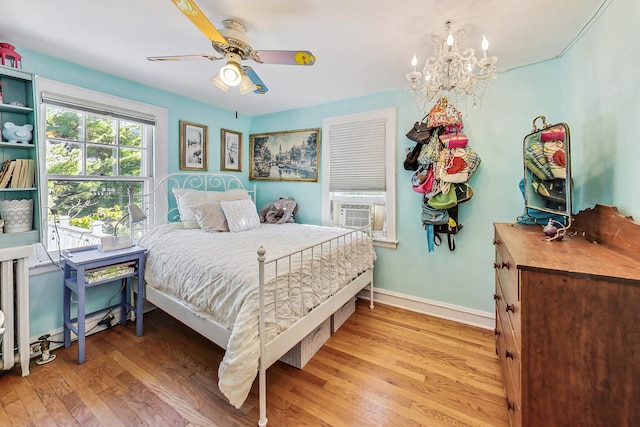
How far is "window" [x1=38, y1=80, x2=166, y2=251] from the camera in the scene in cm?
223

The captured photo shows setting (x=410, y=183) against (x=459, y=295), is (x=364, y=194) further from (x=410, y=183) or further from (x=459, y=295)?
(x=459, y=295)

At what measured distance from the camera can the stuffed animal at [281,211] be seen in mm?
3369

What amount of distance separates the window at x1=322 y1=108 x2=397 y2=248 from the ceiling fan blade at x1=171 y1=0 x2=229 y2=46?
1.77 meters

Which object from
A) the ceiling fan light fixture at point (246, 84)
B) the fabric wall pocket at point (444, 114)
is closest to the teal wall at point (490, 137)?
the fabric wall pocket at point (444, 114)

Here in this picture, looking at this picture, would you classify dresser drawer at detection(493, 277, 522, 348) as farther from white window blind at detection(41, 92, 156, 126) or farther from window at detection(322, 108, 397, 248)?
white window blind at detection(41, 92, 156, 126)

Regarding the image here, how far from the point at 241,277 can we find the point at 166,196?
206 centimetres

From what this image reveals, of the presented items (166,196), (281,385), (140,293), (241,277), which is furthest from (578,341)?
(166,196)

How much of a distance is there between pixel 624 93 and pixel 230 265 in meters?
2.30

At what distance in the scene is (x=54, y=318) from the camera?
2205mm

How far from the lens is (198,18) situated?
4.26 feet

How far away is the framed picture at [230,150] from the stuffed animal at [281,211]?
0.85 m

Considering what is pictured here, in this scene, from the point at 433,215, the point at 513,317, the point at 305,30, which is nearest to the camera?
the point at 513,317

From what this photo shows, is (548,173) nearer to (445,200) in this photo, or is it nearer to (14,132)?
(445,200)

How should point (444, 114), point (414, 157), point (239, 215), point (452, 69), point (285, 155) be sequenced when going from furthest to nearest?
point (285, 155) → point (239, 215) → point (414, 157) → point (444, 114) → point (452, 69)
